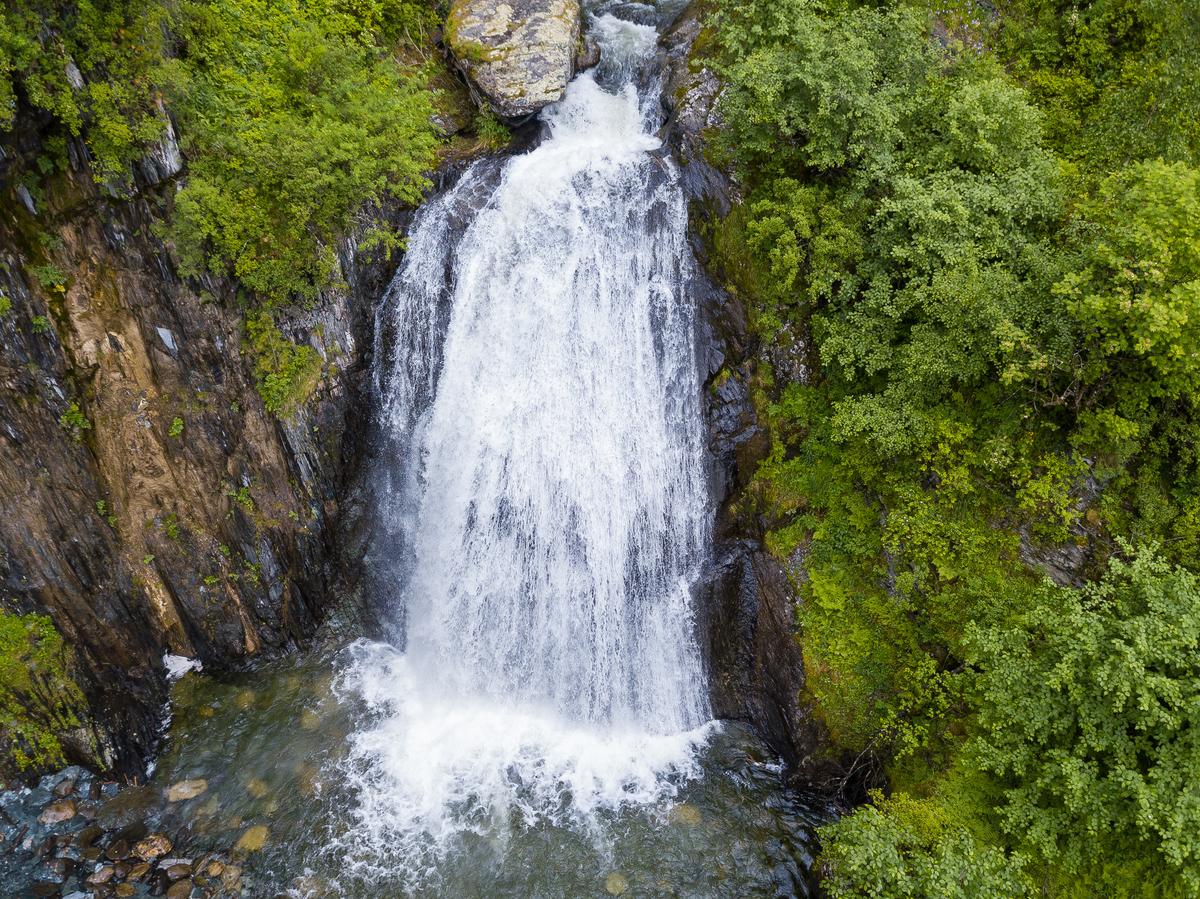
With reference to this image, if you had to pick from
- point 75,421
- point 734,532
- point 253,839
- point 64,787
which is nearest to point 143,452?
point 75,421

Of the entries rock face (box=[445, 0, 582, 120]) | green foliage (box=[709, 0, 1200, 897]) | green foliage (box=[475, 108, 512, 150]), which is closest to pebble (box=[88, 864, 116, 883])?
green foliage (box=[709, 0, 1200, 897])

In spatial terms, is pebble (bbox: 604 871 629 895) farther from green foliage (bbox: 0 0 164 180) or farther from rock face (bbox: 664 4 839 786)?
green foliage (bbox: 0 0 164 180)

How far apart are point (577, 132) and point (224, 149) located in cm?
688

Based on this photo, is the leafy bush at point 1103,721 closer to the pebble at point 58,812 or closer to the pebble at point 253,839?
the pebble at point 253,839

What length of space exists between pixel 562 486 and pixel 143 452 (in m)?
7.32

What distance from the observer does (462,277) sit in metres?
12.2

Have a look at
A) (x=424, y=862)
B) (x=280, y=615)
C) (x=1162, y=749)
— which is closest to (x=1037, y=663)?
(x=1162, y=749)

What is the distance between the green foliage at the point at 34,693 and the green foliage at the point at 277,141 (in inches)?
250

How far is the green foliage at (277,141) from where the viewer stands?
10359 millimetres

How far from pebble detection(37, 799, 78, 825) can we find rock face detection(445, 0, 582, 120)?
14.8 meters

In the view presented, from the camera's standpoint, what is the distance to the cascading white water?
38.0 feet

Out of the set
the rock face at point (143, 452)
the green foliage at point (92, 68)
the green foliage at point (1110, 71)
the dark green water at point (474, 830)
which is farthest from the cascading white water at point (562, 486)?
the green foliage at point (1110, 71)

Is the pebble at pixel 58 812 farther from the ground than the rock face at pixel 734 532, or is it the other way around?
the rock face at pixel 734 532

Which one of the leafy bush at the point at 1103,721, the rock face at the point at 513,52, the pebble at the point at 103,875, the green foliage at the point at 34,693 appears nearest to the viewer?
the leafy bush at the point at 1103,721
